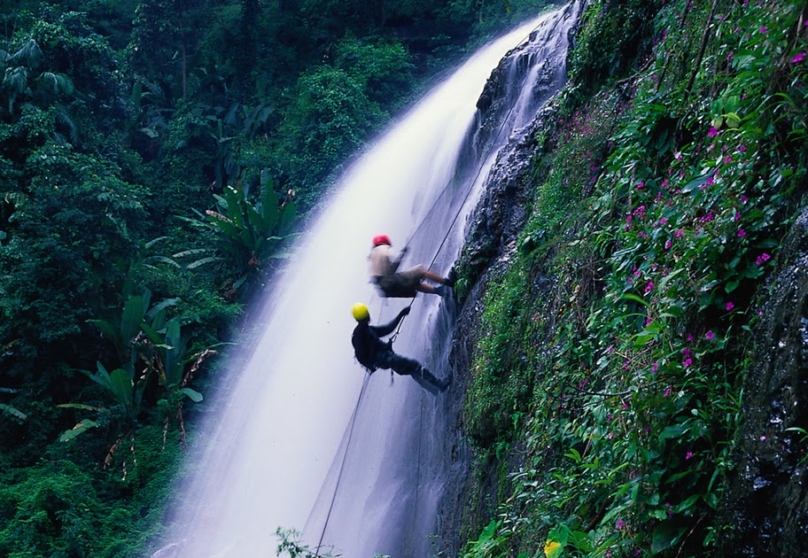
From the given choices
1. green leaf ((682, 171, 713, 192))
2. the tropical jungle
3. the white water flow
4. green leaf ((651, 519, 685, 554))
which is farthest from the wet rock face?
the white water flow

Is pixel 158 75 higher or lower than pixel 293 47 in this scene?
higher

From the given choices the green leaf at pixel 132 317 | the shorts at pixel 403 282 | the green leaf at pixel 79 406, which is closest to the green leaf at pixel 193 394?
the green leaf at pixel 132 317

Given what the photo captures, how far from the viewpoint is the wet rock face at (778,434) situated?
7.88 ft

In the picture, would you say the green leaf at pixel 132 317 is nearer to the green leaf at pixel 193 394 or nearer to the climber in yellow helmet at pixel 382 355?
the green leaf at pixel 193 394

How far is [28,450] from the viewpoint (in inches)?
526

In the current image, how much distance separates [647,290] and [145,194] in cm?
1514

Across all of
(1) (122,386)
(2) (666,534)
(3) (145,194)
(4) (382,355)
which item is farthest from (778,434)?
(3) (145,194)

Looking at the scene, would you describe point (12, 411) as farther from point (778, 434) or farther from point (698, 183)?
point (778, 434)

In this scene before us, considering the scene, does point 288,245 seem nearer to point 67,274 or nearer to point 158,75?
point 67,274

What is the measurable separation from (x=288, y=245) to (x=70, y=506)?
6.66 meters

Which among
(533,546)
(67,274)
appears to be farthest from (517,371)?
(67,274)

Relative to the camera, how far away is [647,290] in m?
3.88

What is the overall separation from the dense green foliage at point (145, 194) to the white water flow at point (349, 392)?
106 centimetres

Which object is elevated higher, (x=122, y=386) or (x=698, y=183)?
(x=698, y=183)
